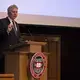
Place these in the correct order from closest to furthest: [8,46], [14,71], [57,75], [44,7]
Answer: [14,71], [8,46], [44,7], [57,75]

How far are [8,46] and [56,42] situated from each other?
2813 millimetres

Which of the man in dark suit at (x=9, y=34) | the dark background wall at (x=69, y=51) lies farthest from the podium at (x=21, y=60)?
the dark background wall at (x=69, y=51)

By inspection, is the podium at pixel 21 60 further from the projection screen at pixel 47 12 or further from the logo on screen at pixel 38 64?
the projection screen at pixel 47 12

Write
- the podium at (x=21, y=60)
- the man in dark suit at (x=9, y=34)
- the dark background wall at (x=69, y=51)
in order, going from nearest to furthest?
the podium at (x=21, y=60), the man in dark suit at (x=9, y=34), the dark background wall at (x=69, y=51)

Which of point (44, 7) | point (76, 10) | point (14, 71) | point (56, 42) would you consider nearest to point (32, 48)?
point (14, 71)

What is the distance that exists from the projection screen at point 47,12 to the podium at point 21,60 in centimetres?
148

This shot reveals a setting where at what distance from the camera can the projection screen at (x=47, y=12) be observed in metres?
4.97

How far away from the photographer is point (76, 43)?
21.3ft

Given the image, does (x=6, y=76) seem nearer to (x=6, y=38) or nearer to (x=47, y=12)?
(x=6, y=38)

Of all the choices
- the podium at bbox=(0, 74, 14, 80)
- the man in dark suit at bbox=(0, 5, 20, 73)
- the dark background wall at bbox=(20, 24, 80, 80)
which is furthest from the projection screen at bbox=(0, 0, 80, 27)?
the podium at bbox=(0, 74, 14, 80)

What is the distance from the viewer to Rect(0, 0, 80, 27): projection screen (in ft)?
16.3

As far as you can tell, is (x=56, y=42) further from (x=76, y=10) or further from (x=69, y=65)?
(x=76, y=10)

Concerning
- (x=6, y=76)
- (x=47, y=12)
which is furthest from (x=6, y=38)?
(x=47, y=12)

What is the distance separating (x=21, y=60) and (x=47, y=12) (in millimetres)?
2082
